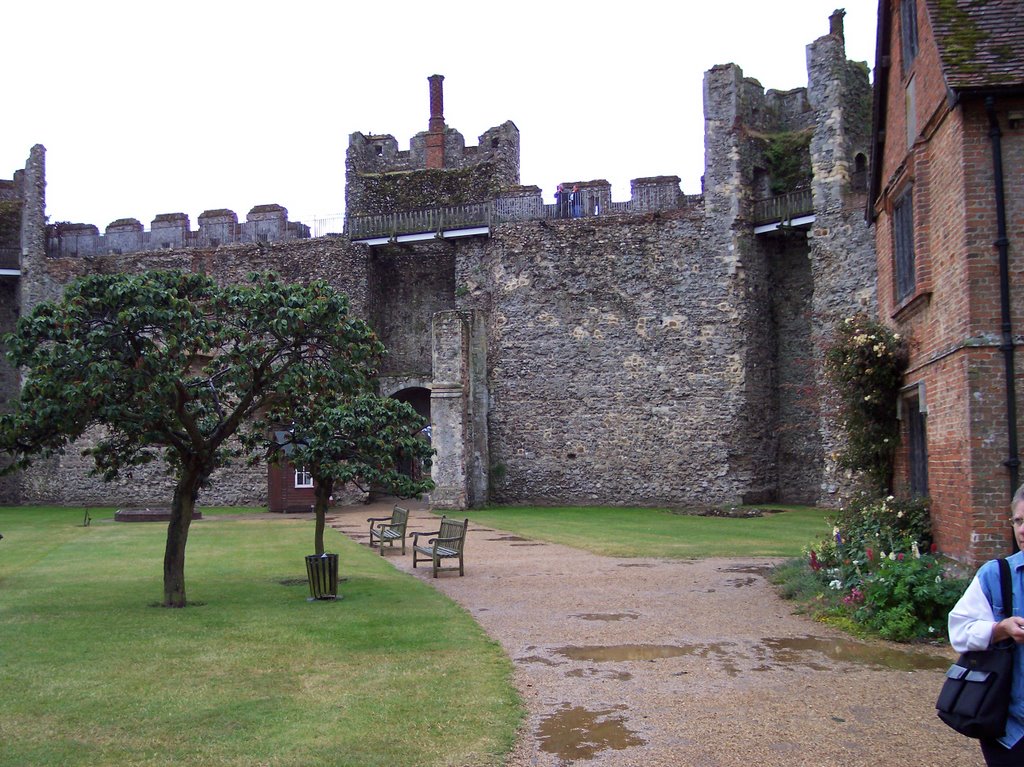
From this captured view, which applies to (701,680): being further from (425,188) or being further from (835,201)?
(425,188)

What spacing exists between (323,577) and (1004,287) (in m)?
8.31

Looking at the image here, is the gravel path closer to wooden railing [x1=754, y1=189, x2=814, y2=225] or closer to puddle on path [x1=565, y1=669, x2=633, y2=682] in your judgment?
puddle on path [x1=565, y1=669, x2=633, y2=682]

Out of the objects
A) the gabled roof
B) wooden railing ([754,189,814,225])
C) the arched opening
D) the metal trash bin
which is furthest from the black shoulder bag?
wooden railing ([754,189,814,225])

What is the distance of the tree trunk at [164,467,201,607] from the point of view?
1128cm

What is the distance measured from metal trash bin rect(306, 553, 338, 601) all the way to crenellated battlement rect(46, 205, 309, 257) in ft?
73.3

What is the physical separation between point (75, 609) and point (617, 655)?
6582 mm

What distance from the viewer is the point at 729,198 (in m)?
26.1

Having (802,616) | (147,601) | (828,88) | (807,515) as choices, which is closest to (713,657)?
(802,616)

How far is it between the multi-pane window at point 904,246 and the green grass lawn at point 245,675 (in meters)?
6.90

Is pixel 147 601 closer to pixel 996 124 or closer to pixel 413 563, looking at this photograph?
pixel 413 563

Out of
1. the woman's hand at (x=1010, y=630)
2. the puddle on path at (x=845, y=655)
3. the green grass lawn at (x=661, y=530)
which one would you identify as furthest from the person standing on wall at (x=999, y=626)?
the green grass lawn at (x=661, y=530)

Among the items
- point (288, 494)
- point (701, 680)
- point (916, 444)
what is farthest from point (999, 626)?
point (288, 494)

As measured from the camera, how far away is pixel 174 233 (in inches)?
1302

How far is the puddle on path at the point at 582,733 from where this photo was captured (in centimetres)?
593
